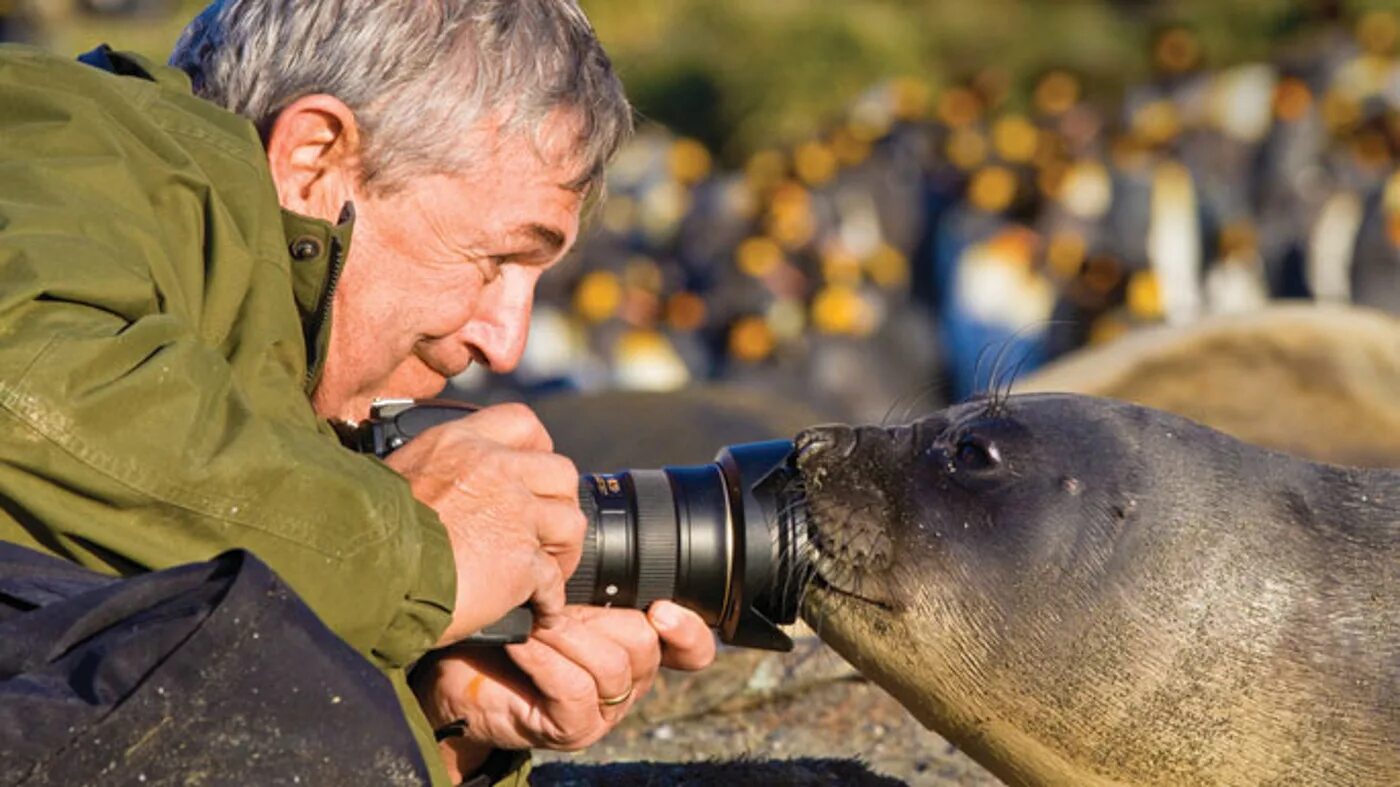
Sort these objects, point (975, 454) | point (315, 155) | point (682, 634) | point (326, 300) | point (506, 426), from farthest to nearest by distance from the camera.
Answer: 1. point (975, 454)
2. point (682, 634)
3. point (315, 155)
4. point (326, 300)
5. point (506, 426)

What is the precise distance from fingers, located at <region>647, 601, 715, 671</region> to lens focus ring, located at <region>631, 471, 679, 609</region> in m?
0.03

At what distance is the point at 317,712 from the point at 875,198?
1806 centimetres

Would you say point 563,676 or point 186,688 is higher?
point 186,688

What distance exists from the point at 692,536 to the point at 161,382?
40.2 inches

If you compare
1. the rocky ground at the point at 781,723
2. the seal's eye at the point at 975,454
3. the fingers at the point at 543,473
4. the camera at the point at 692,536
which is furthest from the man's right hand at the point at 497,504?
the rocky ground at the point at 781,723

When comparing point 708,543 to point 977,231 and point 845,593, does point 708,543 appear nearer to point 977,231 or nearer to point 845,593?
point 845,593

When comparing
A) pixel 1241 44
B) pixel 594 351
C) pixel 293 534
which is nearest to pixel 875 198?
pixel 594 351

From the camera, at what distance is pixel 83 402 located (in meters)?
2.52

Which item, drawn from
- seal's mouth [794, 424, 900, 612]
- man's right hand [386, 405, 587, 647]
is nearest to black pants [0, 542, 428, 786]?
man's right hand [386, 405, 587, 647]

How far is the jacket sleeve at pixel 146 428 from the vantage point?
2539mm

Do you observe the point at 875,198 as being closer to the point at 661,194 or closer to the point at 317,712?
the point at 661,194

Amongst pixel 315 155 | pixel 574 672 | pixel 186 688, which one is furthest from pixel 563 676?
pixel 186 688

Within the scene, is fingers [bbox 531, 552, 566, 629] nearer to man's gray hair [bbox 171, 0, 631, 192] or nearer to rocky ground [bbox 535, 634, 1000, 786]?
man's gray hair [bbox 171, 0, 631, 192]

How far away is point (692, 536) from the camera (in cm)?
336
